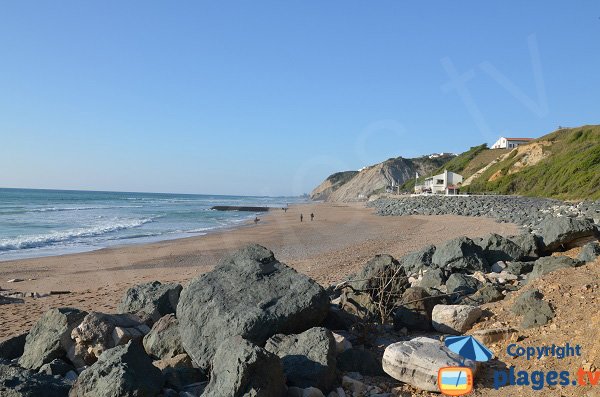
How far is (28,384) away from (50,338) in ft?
4.36

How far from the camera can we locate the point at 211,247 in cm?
2175

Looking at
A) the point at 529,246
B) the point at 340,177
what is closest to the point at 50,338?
the point at 529,246

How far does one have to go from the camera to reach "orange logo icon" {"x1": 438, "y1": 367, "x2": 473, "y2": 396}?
4.32 m

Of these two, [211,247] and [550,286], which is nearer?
[550,286]

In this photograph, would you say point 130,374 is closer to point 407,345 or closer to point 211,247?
point 407,345

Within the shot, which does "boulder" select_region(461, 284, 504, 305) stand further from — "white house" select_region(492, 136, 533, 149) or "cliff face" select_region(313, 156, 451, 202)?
"cliff face" select_region(313, 156, 451, 202)

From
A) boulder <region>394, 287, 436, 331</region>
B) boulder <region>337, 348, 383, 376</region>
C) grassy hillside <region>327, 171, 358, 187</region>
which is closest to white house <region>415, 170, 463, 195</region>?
boulder <region>394, 287, 436, 331</region>

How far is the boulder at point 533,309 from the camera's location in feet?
17.7

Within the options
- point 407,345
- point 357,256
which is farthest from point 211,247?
point 407,345

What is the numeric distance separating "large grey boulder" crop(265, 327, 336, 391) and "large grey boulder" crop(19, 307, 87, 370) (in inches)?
91.5

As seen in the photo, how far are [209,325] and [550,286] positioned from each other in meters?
4.44

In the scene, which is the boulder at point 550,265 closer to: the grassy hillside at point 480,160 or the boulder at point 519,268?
the boulder at point 519,268

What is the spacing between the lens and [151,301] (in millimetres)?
6688

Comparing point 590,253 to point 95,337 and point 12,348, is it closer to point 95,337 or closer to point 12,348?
point 95,337
